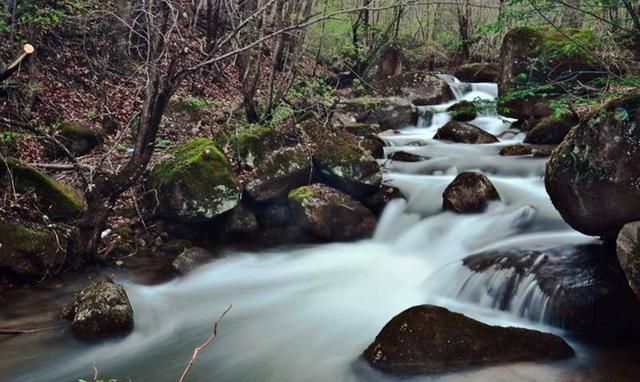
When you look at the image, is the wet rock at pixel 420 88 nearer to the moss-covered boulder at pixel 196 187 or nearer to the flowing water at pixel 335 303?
the flowing water at pixel 335 303

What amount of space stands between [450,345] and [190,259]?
380 centimetres

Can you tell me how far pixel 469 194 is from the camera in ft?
24.7

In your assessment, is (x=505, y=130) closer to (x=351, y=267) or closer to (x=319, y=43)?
(x=319, y=43)

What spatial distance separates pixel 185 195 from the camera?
6.90 metres

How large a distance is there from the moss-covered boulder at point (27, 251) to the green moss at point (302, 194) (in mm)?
3247

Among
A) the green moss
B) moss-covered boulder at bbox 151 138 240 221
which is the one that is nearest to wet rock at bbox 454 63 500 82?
the green moss

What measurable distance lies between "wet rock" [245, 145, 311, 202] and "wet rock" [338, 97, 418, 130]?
6.00 m

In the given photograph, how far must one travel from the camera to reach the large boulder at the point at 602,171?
4.24 meters

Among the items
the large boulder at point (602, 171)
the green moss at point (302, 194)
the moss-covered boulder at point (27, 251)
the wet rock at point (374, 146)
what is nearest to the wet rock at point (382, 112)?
the wet rock at point (374, 146)

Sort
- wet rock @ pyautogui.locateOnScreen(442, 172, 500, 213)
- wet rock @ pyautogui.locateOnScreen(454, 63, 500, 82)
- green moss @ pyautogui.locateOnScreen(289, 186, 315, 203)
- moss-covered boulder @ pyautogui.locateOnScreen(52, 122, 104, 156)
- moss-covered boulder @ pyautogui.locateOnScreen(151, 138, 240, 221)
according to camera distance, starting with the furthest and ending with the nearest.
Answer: wet rock @ pyautogui.locateOnScreen(454, 63, 500, 82) → moss-covered boulder @ pyautogui.locateOnScreen(52, 122, 104, 156) → wet rock @ pyautogui.locateOnScreen(442, 172, 500, 213) → green moss @ pyautogui.locateOnScreen(289, 186, 315, 203) → moss-covered boulder @ pyautogui.locateOnScreen(151, 138, 240, 221)

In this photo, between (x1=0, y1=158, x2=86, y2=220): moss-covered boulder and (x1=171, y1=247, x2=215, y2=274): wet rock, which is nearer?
→ (x1=0, y1=158, x2=86, y2=220): moss-covered boulder

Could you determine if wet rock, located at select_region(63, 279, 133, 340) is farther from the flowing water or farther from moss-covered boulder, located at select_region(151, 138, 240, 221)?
moss-covered boulder, located at select_region(151, 138, 240, 221)

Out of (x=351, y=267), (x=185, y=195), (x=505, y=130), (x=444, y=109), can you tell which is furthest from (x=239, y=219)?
(x=444, y=109)

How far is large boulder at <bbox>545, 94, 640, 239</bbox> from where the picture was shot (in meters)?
4.24
